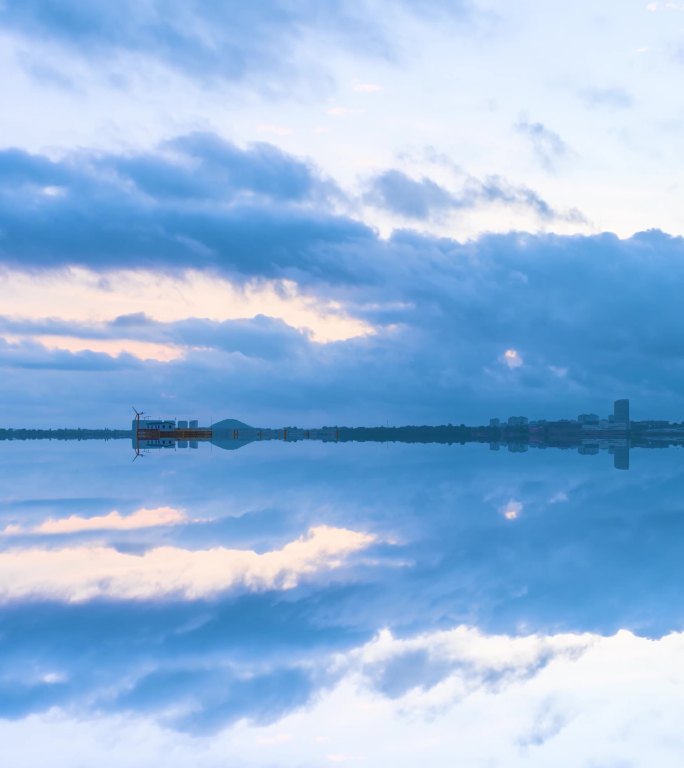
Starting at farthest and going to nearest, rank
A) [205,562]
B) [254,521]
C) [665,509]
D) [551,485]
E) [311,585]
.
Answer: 1. [551,485]
2. [665,509]
3. [254,521]
4. [205,562]
5. [311,585]

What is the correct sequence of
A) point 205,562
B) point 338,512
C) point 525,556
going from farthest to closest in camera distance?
point 338,512
point 525,556
point 205,562

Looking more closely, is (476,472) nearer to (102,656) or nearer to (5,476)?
(5,476)

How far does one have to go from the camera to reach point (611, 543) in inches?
1460

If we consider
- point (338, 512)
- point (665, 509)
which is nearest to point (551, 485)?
point (665, 509)

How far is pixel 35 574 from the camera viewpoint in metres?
29.1

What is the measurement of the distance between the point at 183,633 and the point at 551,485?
51.2 m

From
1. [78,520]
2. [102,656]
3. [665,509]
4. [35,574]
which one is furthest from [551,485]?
[102,656]

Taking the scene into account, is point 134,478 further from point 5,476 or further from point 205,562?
point 205,562

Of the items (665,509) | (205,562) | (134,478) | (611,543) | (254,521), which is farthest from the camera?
(134,478)

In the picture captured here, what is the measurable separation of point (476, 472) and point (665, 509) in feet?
133

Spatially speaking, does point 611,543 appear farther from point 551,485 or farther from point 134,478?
point 134,478

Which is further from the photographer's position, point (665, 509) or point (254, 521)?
point (665, 509)

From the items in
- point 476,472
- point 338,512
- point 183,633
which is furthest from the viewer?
point 476,472

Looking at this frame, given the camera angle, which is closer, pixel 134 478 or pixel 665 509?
pixel 665 509
